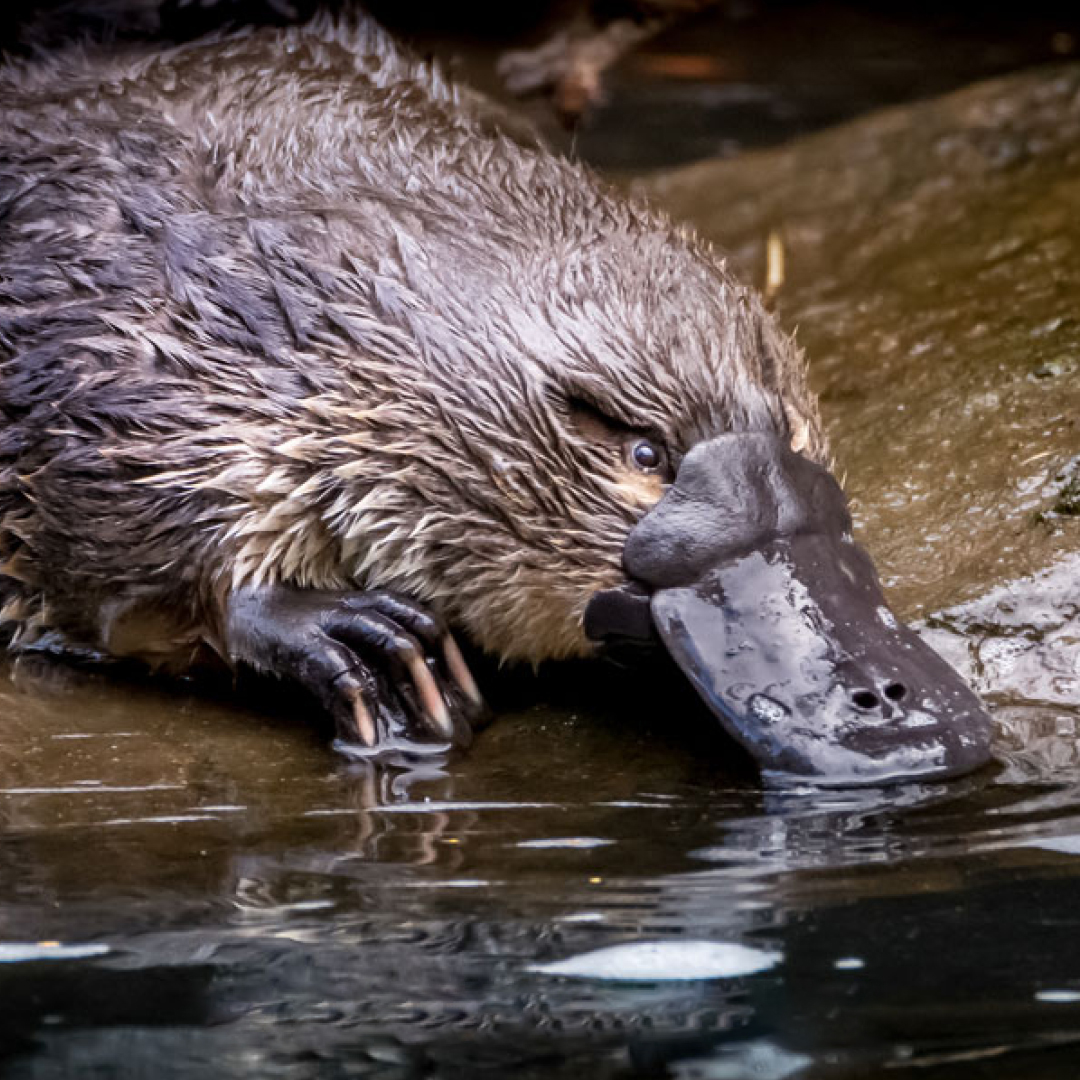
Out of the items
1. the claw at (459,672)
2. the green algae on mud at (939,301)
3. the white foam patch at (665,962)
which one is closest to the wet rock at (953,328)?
the green algae on mud at (939,301)

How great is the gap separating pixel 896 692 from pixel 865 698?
1.7 inches

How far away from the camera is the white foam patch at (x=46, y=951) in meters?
2.12

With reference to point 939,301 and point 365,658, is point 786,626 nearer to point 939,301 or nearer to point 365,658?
point 365,658

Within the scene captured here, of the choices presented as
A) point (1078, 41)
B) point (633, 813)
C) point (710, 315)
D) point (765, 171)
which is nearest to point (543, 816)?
point (633, 813)

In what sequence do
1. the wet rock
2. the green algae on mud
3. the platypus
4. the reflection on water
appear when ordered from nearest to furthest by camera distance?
1. the reflection on water
2. the platypus
3. the wet rock
4. the green algae on mud

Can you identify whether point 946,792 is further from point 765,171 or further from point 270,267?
point 765,171

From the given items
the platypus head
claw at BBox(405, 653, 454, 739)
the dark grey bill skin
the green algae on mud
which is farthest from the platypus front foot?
the green algae on mud

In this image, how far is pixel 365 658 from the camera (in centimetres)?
299

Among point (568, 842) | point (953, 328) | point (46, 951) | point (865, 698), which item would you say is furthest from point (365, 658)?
point (953, 328)

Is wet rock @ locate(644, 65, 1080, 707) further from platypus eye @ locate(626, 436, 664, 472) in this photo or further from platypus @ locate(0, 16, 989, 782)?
platypus eye @ locate(626, 436, 664, 472)

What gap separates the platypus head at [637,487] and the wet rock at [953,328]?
0.30 m

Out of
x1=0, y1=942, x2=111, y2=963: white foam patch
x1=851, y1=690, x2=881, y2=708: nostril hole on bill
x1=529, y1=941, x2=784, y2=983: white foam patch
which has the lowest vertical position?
x1=529, y1=941, x2=784, y2=983: white foam patch

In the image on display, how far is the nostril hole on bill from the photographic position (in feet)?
8.50

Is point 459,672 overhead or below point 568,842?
overhead
